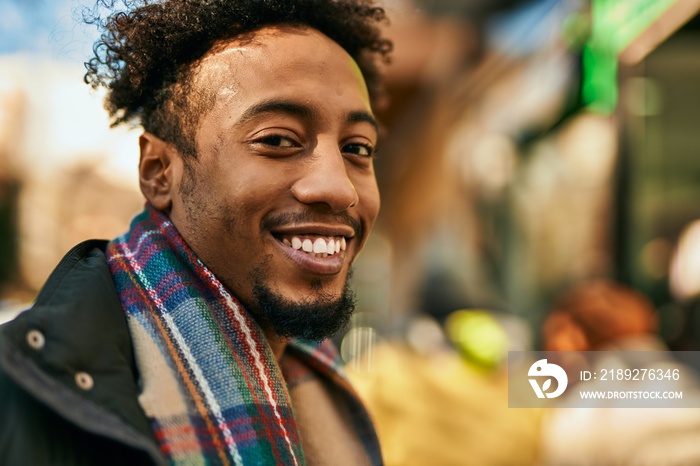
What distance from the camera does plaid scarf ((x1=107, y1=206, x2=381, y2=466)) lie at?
1312mm

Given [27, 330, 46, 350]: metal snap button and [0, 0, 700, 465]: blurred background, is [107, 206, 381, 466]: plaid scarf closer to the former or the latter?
[27, 330, 46, 350]: metal snap button

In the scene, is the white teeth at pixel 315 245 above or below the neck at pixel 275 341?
above

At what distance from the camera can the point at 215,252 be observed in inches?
61.5

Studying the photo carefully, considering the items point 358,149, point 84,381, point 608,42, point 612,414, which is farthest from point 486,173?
point 84,381

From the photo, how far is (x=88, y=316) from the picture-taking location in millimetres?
1319

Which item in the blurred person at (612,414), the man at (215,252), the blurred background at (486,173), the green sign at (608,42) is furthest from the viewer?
the green sign at (608,42)

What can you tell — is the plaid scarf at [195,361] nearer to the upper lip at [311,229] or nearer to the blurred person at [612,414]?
the upper lip at [311,229]

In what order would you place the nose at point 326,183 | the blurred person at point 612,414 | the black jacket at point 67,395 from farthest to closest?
1. the blurred person at point 612,414
2. the nose at point 326,183
3. the black jacket at point 67,395

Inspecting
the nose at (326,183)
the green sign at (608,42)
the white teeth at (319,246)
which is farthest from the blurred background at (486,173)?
the white teeth at (319,246)

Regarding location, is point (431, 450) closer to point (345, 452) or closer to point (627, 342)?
point (627, 342)

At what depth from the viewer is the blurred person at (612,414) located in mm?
2926

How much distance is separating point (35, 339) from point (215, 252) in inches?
18.2

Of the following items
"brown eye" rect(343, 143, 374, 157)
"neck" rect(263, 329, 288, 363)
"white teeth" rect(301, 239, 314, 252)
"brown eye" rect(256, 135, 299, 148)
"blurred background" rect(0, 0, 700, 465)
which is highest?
"blurred background" rect(0, 0, 700, 465)

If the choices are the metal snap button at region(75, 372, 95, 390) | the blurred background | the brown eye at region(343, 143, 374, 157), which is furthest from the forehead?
the metal snap button at region(75, 372, 95, 390)
